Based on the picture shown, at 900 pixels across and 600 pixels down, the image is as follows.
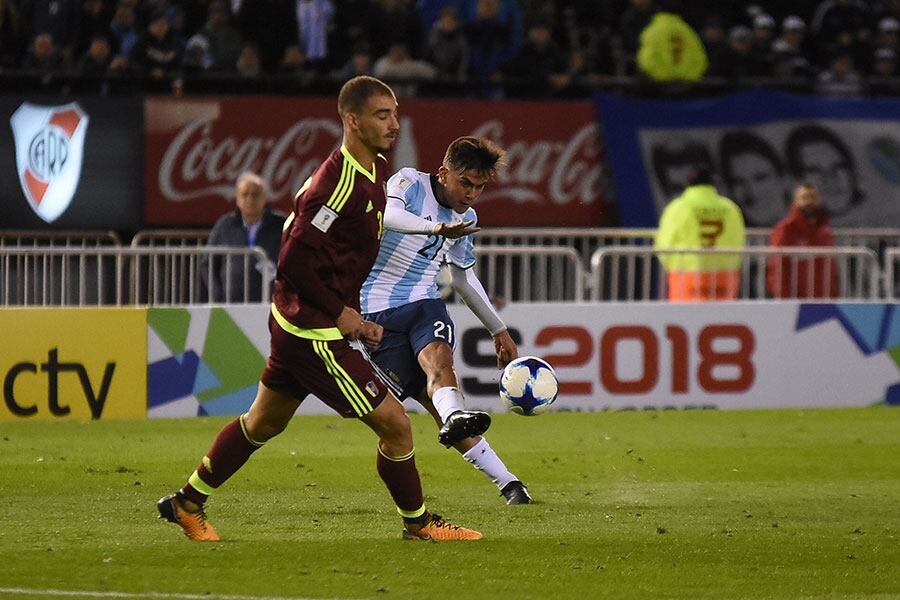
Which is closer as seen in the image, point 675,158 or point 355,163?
point 355,163

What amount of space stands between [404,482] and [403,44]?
40.1 feet

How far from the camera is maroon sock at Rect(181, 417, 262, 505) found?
27.0 feet

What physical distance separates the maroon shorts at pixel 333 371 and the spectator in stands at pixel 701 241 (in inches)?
338

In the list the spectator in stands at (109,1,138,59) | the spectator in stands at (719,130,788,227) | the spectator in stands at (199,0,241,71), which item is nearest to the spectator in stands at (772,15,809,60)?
the spectator in stands at (719,130,788,227)

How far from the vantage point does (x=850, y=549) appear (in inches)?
329

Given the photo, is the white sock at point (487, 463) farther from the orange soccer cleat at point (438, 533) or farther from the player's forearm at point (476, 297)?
the orange soccer cleat at point (438, 533)

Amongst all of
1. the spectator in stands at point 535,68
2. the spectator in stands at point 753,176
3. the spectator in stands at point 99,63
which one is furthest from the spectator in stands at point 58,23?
the spectator in stands at point 753,176

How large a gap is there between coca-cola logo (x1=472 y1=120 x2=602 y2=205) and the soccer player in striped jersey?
9739 millimetres

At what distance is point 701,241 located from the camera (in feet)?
55.6

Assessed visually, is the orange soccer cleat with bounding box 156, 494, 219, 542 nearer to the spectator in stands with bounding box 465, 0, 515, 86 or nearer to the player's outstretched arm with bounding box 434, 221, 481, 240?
the player's outstretched arm with bounding box 434, 221, 481, 240

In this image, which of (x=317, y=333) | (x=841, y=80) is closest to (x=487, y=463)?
(x=317, y=333)

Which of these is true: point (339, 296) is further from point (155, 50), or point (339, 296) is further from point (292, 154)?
A: point (155, 50)

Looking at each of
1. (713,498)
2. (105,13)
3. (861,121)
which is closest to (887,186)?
(861,121)

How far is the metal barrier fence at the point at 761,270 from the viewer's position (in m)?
16.3
